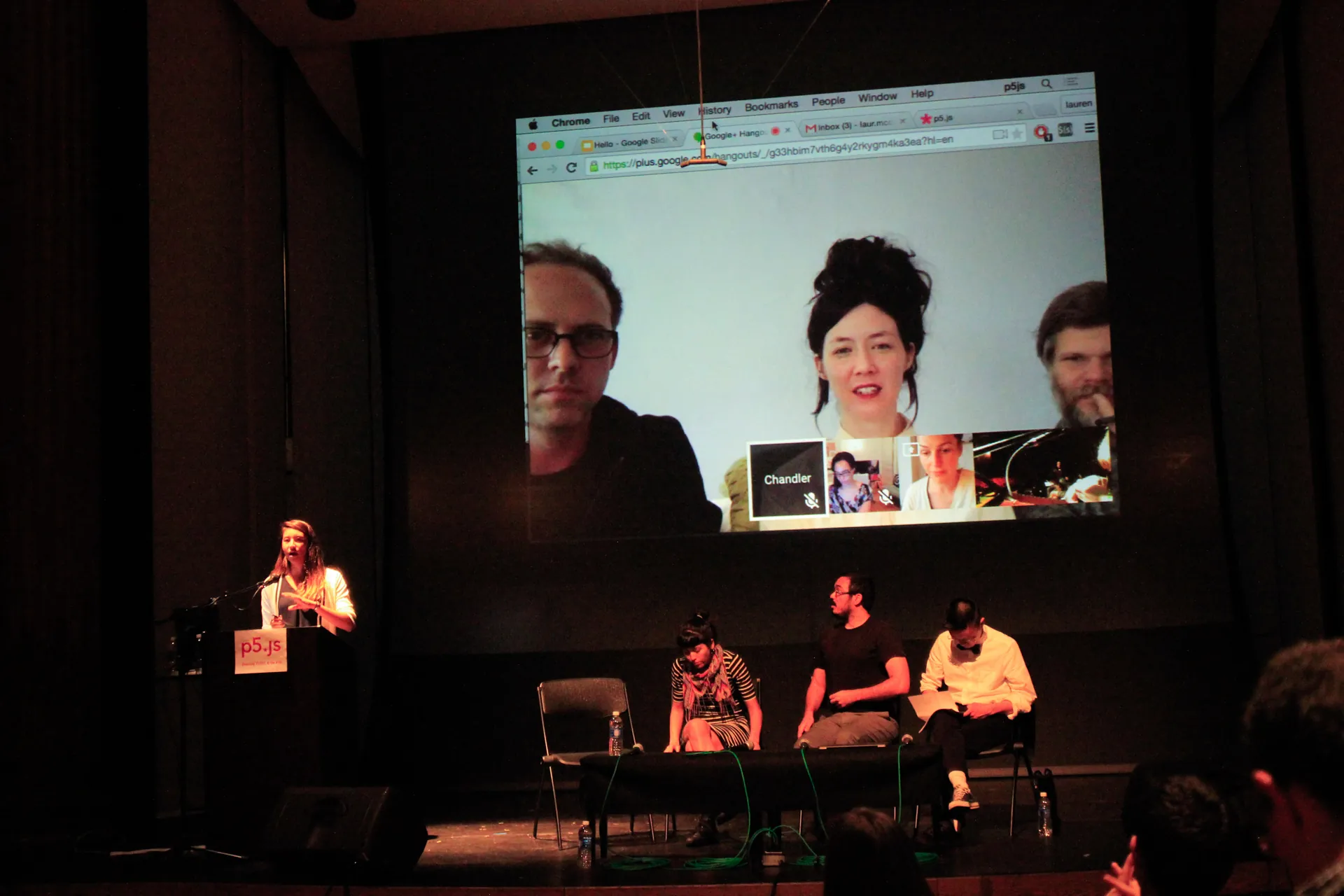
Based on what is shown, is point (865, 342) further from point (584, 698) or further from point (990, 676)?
point (584, 698)

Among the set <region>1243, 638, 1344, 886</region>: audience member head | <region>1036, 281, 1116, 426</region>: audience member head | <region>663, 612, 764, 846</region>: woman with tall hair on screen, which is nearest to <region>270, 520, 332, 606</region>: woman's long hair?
<region>663, 612, 764, 846</region>: woman with tall hair on screen

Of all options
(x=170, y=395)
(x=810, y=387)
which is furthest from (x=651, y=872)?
(x=170, y=395)

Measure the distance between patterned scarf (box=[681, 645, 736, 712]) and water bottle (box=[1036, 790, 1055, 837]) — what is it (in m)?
1.30

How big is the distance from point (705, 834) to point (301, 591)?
1.83m

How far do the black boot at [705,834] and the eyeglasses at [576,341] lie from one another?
2586mm

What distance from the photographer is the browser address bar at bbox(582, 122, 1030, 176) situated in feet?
20.4

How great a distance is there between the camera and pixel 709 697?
16.9 feet

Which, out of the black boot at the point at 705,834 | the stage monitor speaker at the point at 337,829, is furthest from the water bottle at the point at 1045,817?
the stage monitor speaker at the point at 337,829

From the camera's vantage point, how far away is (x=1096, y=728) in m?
6.11

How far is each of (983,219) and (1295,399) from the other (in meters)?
1.90

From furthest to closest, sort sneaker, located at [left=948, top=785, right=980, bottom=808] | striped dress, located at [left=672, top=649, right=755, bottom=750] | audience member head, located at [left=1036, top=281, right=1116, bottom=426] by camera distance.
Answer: audience member head, located at [left=1036, top=281, right=1116, bottom=426]
striped dress, located at [left=672, top=649, right=755, bottom=750]
sneaker, located at [left=948, top=785, right=980, bottom=808]

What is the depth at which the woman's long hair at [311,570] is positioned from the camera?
4.66 meters

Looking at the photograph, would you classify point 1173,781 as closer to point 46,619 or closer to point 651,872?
point 651,872

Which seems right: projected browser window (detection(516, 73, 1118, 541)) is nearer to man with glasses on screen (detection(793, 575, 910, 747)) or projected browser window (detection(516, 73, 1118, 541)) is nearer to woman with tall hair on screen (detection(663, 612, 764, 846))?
man with glasses on screen (detection(793, 575, 910, 747))
